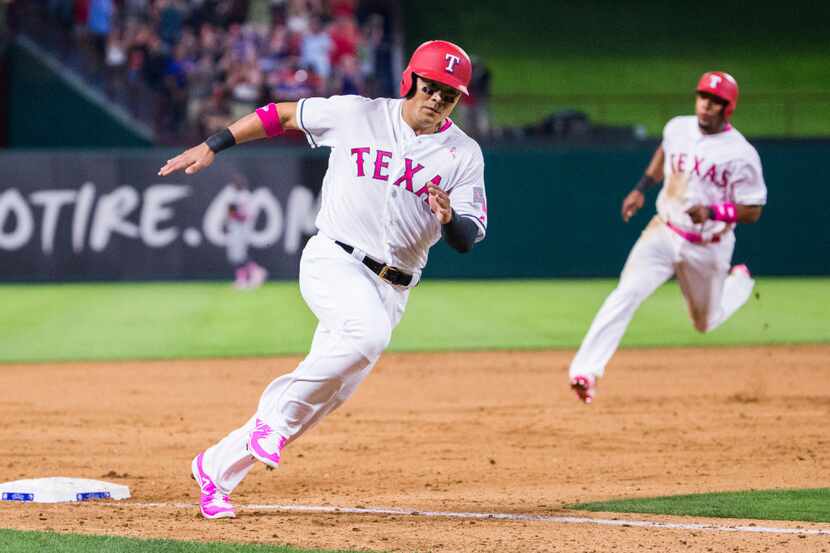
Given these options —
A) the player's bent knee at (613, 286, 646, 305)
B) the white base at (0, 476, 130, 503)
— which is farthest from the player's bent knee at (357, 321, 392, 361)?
the player's bent knee at (613, 286, 646, 305)

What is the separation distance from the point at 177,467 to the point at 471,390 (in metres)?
3.68

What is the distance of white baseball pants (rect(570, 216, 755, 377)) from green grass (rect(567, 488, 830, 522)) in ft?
8.62

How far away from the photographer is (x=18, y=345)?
45.5 feet

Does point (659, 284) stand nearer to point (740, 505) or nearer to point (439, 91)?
point (740, 505)

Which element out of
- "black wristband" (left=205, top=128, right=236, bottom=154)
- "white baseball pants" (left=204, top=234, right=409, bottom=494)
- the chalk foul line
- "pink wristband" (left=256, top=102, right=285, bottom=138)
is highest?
"pink wristband" (left=256, top=102, right=285, bottom=138)

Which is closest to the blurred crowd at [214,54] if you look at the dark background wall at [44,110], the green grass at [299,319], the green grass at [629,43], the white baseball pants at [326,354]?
the dark background wall at [44,110]

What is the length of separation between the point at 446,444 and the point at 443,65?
3.18 m

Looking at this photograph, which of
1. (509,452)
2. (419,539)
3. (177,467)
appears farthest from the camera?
(509,452)

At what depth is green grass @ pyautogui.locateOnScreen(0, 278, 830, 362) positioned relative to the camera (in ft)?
45.6

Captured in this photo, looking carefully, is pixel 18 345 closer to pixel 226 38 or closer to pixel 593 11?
pixel 226 38

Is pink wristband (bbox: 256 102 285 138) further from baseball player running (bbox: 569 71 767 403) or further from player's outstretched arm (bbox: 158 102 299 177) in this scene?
baseball player running (bbox: 569 71 767 403)

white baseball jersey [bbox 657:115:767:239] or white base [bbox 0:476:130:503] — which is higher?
white baseball jersey [bbox 657:115:767:239]

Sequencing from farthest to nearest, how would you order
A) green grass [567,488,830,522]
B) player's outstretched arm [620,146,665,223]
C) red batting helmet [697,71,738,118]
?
player's outstretched arm [620,146,665,223] → red batting helmet [697,71,738,118] → green grass [567,488,830,522]

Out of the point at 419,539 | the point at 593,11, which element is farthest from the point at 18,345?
the point at 593,11
